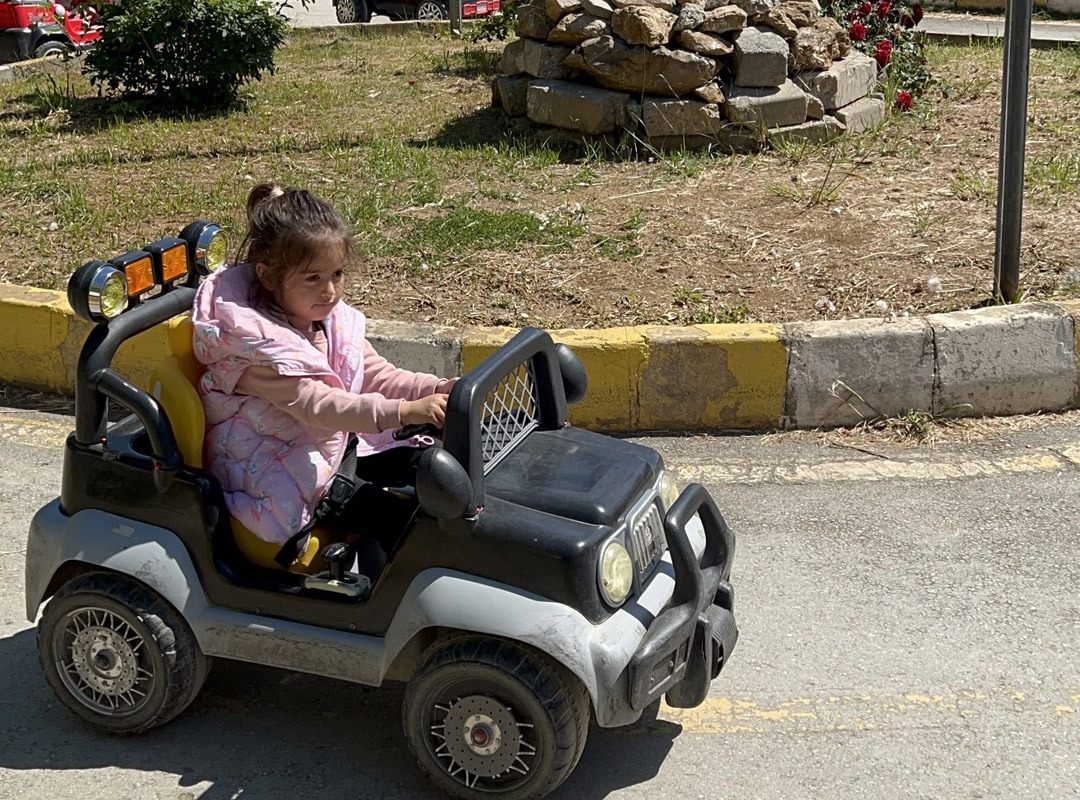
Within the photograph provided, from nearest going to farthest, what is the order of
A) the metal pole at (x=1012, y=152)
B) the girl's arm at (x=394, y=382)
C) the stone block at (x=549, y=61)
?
the girl's arm at (x=394, y=382) → the metal pole at (x=1012, y=152) → the stone block at (x=549, y=61)

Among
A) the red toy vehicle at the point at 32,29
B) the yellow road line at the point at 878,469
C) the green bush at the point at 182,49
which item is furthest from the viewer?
the red toy vehicle at the point at 32,29

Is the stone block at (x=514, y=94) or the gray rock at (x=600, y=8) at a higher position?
the gray rock at (x=600, y=8)

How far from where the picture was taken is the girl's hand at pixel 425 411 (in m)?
2.97

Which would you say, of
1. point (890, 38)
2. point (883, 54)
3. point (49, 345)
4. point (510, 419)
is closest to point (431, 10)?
point (890, 38)

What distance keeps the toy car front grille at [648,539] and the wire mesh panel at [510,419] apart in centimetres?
40

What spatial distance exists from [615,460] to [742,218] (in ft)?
11.7

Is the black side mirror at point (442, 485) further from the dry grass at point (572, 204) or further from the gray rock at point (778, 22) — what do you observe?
the gray rock at point (778, 22)

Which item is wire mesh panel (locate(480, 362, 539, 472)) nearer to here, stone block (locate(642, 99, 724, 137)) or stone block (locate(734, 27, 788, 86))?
stone block (locate(642, 99, 724, 137))

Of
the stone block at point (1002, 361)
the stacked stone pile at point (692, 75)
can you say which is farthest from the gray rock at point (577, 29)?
the stone block at point (1002, 361)

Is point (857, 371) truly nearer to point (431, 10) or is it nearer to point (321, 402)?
point (321, 402)

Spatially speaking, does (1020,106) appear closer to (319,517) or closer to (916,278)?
(916,278)

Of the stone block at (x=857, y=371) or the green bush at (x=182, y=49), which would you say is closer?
the stone block at (x=857, y=371)

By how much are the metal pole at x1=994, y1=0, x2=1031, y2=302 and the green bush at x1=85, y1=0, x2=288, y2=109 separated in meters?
5.85

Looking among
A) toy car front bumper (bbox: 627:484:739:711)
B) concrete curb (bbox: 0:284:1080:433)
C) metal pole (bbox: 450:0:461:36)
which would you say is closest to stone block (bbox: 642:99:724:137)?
concrete curb (bbox: 0:284:1080:433)
